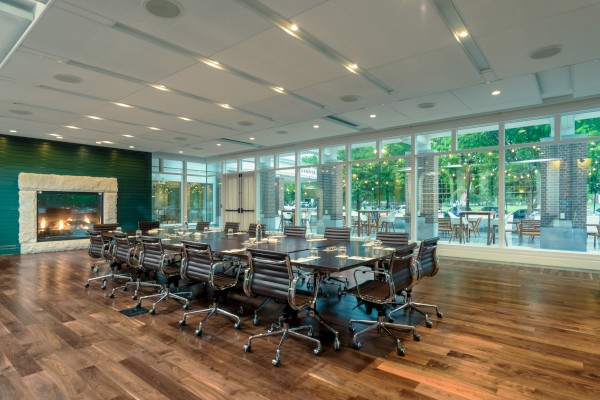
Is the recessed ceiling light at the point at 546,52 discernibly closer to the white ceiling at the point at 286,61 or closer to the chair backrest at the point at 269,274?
the white ceiling at the point at 286,61

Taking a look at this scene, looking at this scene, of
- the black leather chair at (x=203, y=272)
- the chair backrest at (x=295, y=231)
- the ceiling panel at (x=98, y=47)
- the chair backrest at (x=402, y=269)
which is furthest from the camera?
the chair backrest at (x=295, y=231)

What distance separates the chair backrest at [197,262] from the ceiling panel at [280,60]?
2.26m

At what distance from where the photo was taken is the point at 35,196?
29.7 ft

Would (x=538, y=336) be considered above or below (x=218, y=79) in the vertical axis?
below

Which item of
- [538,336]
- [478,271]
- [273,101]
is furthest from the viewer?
[478,271]

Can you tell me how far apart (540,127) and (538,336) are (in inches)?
211

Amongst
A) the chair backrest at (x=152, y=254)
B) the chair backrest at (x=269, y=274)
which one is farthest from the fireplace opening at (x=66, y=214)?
the chair backrest at (x=269, y=274)

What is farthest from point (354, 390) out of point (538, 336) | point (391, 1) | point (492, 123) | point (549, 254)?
point (492, 123)

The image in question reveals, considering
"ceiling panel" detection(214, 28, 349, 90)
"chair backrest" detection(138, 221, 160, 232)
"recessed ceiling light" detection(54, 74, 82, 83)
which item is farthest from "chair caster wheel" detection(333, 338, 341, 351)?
"chair backrest" detection(138, 221, 160, 232)

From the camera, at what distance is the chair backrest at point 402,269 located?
121 inches

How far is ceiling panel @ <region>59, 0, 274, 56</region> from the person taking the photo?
2.90m

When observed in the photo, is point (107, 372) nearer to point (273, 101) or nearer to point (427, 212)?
point (273, 101)

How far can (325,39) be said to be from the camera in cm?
354

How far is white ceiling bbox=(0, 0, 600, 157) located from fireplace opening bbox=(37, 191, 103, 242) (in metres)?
2.92
